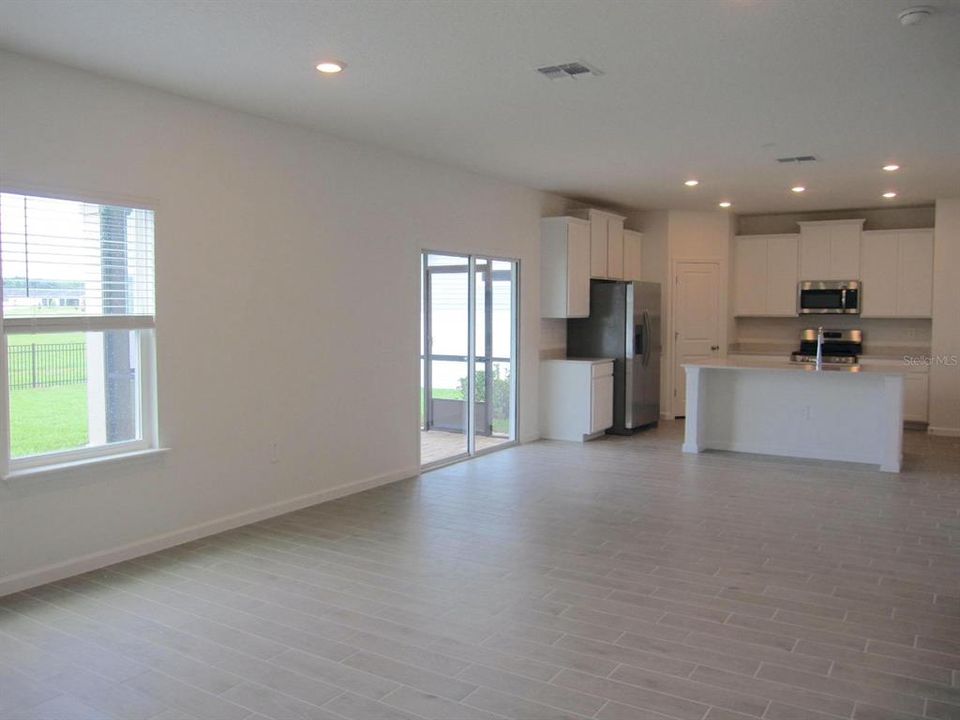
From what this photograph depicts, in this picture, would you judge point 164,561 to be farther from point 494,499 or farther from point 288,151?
point 288,151

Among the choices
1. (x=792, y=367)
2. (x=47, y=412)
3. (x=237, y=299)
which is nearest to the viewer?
(x=47, y=412)

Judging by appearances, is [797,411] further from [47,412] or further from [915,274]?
[47,412]

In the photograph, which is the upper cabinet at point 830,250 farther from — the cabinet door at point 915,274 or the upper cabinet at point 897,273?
the cabinet door at point 915,274

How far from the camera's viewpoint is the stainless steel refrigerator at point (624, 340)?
28.6 feet

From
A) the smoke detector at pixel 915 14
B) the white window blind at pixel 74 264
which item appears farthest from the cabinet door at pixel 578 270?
the smoke detector at pixel 915 14

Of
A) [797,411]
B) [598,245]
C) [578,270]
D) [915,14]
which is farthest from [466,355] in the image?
[915,14]

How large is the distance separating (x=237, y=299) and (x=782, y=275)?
24.8 feet

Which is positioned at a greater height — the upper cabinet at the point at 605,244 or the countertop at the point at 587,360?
the upper cabinet at the point at 605,244

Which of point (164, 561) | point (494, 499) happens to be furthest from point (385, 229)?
point (164, 561)

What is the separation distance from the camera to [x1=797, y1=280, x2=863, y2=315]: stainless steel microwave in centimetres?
965

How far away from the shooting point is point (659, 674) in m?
3.04

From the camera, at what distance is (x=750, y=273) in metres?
10.3

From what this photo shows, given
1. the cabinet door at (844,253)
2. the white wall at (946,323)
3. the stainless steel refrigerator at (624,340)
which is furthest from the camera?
A: the cabinet door at (844,253)

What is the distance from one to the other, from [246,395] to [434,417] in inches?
118
